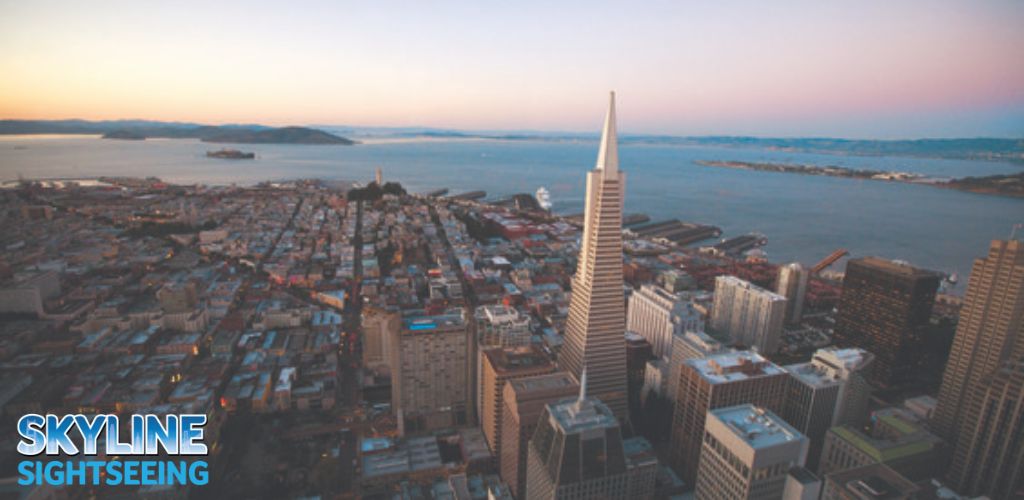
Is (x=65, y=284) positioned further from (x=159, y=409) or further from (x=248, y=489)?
(x=248, y=489)

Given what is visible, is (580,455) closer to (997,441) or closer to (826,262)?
(997,441)

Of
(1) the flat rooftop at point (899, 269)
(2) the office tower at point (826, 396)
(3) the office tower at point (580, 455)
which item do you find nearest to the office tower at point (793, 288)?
(1) the flat rooftop at point (899, 269)

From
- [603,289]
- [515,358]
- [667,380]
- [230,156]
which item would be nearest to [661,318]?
[667,380]

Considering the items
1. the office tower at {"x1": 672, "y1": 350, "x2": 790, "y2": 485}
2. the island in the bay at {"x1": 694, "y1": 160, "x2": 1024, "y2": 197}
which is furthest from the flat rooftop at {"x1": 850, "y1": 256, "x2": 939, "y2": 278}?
the island in the bay at {"x1": 694, "y1": 160, "x2": 1024, "y2": 197}

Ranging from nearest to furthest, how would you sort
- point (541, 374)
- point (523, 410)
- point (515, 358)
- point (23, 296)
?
point (523, 410), point (541, 374), point (515, 358), point (23, 296)

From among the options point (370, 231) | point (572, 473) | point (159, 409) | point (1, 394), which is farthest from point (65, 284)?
point (572, 473)

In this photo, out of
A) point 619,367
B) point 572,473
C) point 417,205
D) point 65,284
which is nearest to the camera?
point 572,473
